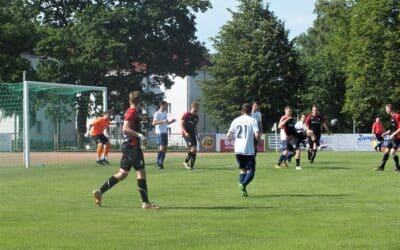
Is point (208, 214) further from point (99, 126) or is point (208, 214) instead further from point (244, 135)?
point (99, 126)

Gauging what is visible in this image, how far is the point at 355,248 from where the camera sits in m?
8.21

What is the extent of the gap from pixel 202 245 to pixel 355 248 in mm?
1815

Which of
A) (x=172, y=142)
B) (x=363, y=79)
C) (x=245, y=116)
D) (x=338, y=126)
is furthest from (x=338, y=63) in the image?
(x=245, y=116)

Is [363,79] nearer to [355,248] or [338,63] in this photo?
[338,63]

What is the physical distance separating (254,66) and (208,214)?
53.2m

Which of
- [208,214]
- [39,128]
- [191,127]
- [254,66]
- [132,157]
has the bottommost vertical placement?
[208,214]

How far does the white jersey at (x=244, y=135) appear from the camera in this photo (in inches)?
571

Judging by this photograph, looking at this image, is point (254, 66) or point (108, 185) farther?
point (254, 66)

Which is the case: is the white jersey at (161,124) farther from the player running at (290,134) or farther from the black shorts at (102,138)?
the player running at (290,134)

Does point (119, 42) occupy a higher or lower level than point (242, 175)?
higher

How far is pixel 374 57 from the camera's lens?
62.5m

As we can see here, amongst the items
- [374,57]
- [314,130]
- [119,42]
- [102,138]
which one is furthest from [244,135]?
[374,57]

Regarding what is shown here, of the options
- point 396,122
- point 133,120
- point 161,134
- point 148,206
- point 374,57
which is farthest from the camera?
point 374,57

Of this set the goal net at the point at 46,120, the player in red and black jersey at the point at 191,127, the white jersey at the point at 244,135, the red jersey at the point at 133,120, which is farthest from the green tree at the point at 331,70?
the red jersey at the point at 133,120
